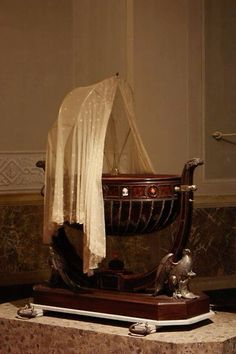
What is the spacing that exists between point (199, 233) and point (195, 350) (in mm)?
1666

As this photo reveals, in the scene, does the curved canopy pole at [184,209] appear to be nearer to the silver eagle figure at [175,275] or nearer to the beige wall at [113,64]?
the silver eagle figure at [175,275]

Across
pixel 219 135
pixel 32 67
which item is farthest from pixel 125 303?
pixel 32 67

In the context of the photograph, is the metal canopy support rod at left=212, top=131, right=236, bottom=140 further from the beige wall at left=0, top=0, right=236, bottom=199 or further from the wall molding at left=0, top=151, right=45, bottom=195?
the wall molding at left=0, top=151, right=45, bottom=195

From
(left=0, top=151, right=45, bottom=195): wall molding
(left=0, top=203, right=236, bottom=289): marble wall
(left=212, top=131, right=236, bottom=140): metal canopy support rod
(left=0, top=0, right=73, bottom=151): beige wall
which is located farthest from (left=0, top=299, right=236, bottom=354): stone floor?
(left=212, top=131, right=236, bottom=140): metal canopy support rod

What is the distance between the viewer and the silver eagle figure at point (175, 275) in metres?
3.83

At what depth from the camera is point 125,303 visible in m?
3.89

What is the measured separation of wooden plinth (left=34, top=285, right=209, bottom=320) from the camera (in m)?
3.80

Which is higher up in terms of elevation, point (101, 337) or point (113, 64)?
point (113, 64)

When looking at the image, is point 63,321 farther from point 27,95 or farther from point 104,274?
point 27,95

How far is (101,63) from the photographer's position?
5109mm

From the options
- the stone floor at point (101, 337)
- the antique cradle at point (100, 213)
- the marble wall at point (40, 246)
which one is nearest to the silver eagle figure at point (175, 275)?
the antique cradle at point (100, 213)

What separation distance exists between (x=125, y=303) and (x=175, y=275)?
259 millimetres

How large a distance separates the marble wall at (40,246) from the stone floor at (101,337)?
74 cm

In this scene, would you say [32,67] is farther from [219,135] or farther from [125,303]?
[125,303]
